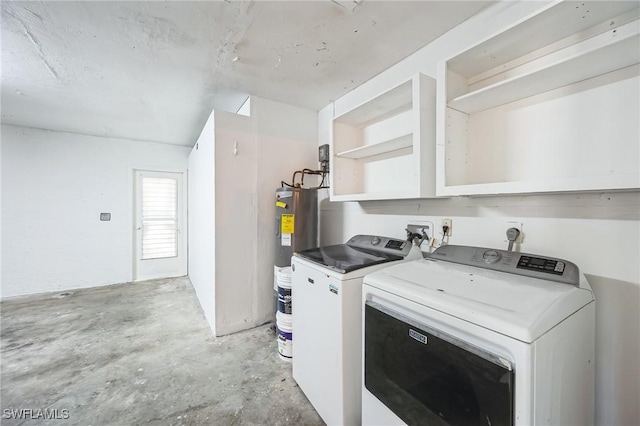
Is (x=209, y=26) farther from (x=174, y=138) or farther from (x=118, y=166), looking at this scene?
(x=118, y=166)

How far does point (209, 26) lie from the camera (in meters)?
1.60

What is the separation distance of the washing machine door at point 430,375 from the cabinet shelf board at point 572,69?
44.0 inches

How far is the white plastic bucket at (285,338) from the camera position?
2045 millimetres

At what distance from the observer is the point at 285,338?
6.73 ft

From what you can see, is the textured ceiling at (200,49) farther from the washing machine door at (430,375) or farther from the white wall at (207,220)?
the washing machine door at (430,375)

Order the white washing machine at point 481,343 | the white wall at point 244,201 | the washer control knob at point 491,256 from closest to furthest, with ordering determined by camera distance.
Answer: the white washing machine at point 481,343 → the washer control knob at point 491,256 → the white wall at point 244,201

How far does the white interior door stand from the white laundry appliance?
375 centimetres

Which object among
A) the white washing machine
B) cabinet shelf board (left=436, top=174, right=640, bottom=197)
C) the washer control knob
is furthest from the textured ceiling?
the white washing machine

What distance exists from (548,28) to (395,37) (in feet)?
2.87

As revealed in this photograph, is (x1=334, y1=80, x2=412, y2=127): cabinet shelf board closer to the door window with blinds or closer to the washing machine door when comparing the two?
the washing machine door

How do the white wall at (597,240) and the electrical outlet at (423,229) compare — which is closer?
the white wall at (597,240)

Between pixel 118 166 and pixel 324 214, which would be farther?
pixel 118 166

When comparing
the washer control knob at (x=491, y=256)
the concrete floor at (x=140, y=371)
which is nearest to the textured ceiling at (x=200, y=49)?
the washer control knob at (x=491, y=256)

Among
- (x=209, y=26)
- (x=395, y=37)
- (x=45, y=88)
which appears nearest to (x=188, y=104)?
(x=45, y=88)
